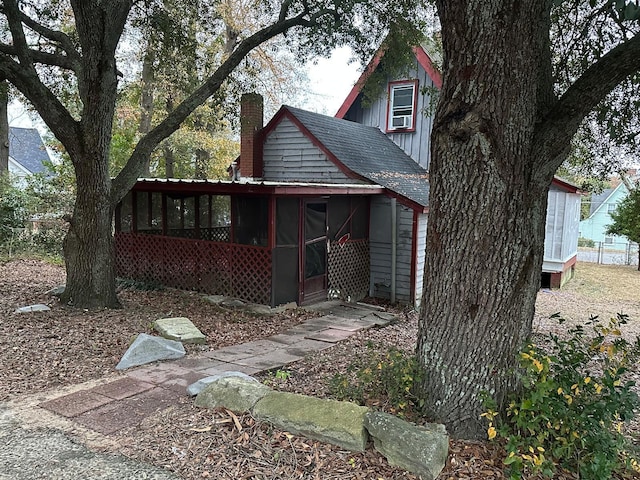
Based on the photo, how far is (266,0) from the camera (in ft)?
32.6

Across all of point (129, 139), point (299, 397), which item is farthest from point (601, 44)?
point (129, 139)

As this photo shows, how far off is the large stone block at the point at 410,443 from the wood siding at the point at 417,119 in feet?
36.6

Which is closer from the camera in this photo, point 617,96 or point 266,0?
point 617,96

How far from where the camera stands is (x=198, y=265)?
10.4 m

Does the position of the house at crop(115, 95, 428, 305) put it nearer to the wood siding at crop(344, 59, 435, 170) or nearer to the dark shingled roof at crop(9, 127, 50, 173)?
the wood siding at crop(344, 59, 435, 170)

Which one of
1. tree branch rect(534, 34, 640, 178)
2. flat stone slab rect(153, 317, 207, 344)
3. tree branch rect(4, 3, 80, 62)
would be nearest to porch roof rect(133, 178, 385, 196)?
flat stone slab rect(153, 317, 207, 344)

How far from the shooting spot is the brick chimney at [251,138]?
12453 millimetres

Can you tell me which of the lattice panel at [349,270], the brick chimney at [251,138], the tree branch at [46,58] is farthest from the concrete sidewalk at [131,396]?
the brick chimney at [251,138]

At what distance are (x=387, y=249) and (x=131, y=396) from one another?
778 centimetres

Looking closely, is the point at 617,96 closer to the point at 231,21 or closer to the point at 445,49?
the point at 445,49

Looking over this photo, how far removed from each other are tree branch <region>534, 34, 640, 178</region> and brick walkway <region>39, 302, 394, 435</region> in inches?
143

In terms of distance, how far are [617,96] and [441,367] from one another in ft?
16.4

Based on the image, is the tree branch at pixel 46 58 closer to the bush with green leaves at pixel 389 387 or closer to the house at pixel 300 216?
the house at pixel 300 216

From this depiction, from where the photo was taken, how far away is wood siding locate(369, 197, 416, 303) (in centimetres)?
1125
